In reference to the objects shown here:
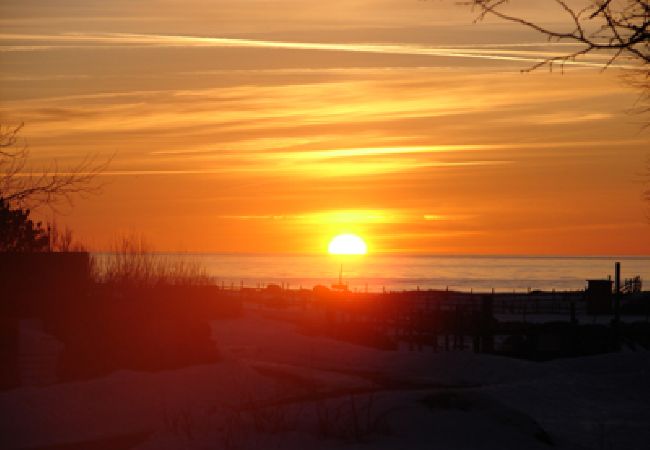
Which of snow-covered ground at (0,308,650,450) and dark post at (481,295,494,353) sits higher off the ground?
dark post at (481,295,494,353)

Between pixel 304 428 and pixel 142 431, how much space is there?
16.8 feet

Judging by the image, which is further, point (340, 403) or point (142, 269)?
point (142, 269)

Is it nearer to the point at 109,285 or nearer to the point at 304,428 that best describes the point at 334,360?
the point at 109,285

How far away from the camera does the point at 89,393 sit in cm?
1967

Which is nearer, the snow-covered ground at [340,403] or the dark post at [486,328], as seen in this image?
the snow-covered ground at [340,403]

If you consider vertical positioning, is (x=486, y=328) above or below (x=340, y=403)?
above

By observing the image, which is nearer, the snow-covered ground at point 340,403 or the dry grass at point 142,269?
the snow-covered ground at point 340,403

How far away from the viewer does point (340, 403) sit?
545 inches

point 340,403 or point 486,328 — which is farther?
point 486,328

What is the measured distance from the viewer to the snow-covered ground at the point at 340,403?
12.3m

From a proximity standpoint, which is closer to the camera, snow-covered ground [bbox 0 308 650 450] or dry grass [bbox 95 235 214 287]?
snow-covered ground [bbox 0 308 650 450]

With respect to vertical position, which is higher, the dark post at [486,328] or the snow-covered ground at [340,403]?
the dark post at [486,328]

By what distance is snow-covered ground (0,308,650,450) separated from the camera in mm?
12348

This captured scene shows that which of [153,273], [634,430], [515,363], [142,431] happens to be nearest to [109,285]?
[153,273]
